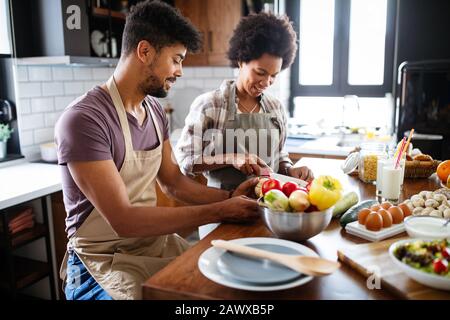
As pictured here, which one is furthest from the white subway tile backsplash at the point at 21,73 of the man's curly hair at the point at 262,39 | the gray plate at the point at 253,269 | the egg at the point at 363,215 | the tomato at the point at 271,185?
the egg at the point at 363,215

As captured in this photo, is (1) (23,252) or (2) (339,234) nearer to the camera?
(2) (339,234)

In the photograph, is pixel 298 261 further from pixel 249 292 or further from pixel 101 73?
pixel 101 73

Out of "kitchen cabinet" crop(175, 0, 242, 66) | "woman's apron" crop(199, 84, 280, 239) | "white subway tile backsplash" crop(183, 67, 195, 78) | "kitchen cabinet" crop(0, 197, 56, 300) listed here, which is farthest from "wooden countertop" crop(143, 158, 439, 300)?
"white subway tile backsplash" crop(183, 67, 195, 78)

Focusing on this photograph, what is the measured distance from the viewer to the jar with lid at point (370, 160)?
1.88m

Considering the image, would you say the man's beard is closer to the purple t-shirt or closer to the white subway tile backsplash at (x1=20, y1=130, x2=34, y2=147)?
the purple t-shirt

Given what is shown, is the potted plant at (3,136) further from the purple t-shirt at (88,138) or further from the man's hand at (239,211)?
the man's hand at (239,211)

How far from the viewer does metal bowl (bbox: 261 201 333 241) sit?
47.0 inches

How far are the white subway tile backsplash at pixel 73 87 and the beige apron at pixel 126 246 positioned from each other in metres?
1.72

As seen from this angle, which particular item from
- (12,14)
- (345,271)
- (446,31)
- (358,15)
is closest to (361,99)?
(358,15)

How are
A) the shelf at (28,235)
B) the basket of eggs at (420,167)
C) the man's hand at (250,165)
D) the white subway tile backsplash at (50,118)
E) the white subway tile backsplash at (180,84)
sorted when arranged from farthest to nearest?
the white subway tile backsplash at (180,84) → the white subway tile backsplash at (50,118) → the shelf at (28,235) → the basket of eggs at (420,167) → the man's hand at (250,165)

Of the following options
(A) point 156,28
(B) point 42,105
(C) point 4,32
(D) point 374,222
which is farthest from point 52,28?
(D) point 374,222

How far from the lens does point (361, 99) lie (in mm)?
4363
